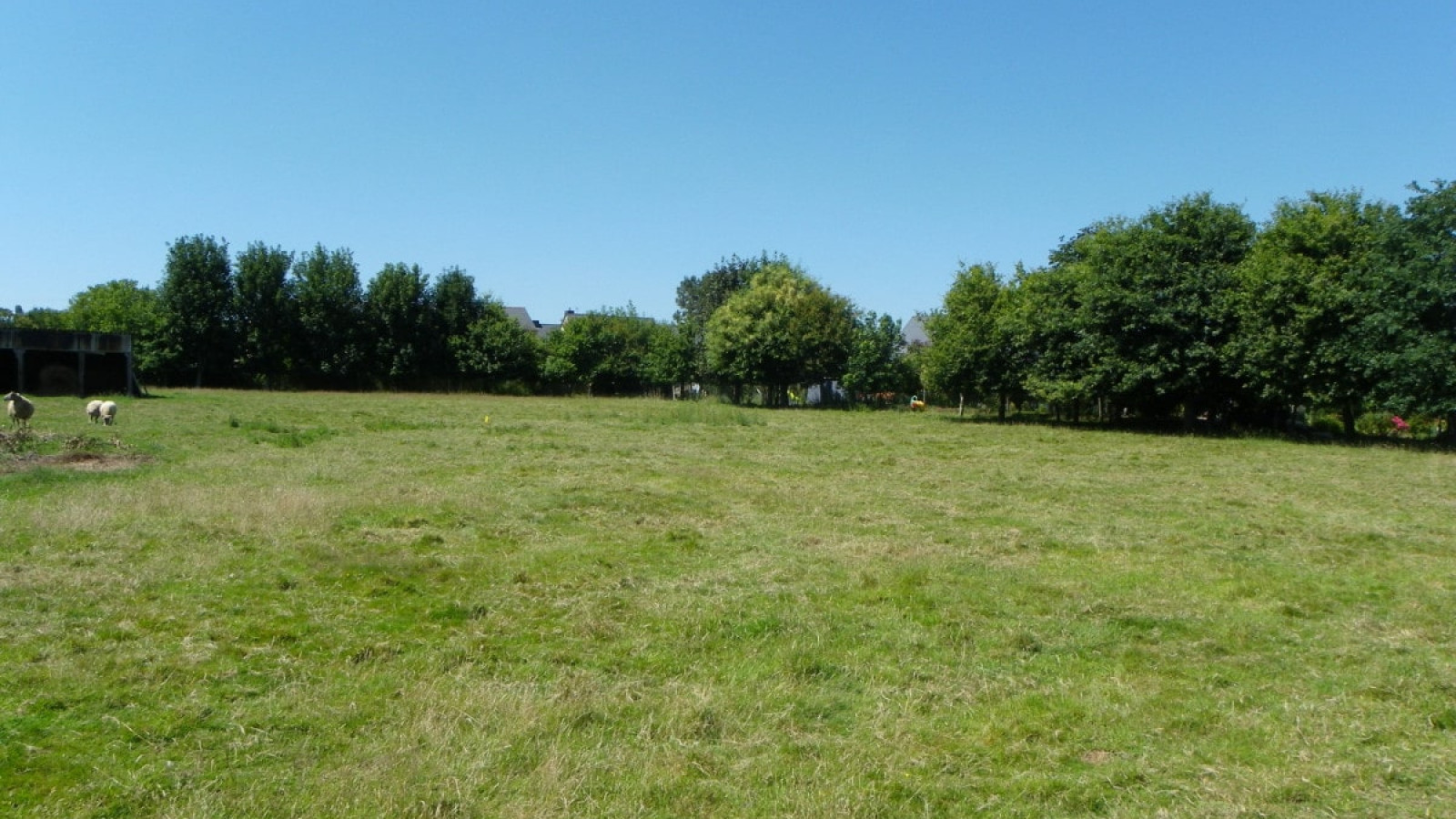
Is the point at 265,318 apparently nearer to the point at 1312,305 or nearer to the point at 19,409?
the point at 19,409

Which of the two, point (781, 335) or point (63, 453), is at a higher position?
point (781, 335)

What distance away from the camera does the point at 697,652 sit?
6992 millimetres

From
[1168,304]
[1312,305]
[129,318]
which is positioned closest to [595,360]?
[129,318]

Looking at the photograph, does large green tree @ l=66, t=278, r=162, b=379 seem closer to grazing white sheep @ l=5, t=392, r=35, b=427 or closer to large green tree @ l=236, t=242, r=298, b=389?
large green tree @ l=236, t=242, r=298, b=389

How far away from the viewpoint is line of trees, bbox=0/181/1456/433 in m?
29.2

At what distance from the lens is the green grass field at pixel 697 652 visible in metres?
A: 4.74

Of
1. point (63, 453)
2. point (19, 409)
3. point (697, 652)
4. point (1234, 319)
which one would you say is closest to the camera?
point (697, 652)

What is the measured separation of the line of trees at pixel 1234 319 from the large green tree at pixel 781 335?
12799mm

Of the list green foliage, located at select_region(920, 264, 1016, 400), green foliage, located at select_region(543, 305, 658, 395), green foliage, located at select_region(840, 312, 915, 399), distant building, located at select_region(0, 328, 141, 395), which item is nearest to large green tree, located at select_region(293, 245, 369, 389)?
green foliage, located at select_region(543, 305, 658, 395)

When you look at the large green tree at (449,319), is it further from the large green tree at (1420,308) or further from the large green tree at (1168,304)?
the large green tree at (1420,308)

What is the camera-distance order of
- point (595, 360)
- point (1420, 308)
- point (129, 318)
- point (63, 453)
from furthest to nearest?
point (595, 360) → point (129, 318) → point (1420, 308) → point (63, 453)

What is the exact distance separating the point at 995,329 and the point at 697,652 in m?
34.9

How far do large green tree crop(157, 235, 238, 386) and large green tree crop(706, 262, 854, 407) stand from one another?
99.4 feet

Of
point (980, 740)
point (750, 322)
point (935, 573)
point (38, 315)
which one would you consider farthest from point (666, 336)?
point (980, 740)
